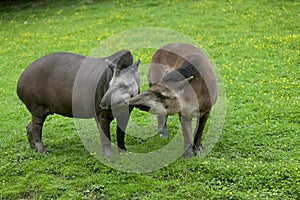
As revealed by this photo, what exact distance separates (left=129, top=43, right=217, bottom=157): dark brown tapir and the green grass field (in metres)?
0.75

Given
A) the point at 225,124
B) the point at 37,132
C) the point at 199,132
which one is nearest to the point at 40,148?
the point at 37,132

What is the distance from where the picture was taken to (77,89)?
8328 millimetres

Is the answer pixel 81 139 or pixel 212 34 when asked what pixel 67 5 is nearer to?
pixel 212 34

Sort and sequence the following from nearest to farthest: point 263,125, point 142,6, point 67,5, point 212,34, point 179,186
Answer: point 179,186
point 263,125
point 212,34
point 142,6
point 67,5

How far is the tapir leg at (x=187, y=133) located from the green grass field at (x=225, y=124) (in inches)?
7.7

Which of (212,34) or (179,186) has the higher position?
(179,186)

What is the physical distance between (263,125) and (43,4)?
20.9 metres

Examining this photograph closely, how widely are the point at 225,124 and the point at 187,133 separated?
2.14 m

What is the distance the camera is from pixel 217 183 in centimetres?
739

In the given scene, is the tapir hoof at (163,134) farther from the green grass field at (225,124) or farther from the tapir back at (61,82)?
the tapir back at (61,82)

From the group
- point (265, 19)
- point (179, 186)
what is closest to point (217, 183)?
point (179, 186)

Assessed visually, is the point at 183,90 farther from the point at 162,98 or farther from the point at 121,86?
the point at 121,86

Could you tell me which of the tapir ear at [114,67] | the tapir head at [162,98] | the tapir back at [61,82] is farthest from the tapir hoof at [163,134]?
the tapir ear at [114,67]

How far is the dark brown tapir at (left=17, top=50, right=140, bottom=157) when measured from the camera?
7.63 m
